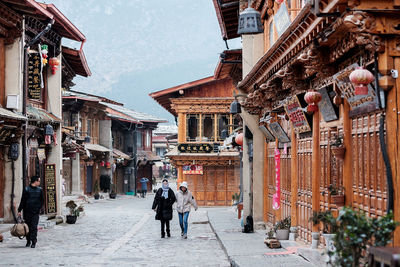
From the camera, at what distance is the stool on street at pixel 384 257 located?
5633 mm

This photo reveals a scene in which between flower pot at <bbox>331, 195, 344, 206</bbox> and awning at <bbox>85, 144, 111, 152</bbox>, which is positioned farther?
awning at <bbox>85, 144, 111, 152</bbox>

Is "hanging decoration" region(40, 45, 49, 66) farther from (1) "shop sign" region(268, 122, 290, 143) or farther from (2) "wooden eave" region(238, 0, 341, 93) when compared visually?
(1) "shop sign" region(268, 122, 290, 143)

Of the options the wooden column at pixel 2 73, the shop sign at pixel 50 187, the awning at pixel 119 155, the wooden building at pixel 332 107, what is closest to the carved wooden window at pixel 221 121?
the awning at pixel 119 155

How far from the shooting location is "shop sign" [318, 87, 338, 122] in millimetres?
11641

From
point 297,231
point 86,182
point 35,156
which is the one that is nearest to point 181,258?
point 297,231

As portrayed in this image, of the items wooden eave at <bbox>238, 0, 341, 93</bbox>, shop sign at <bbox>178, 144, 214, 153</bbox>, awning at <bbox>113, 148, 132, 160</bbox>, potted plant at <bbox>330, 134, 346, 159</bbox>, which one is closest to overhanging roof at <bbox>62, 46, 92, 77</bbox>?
shop sign at <bbox>178, 144, 214, 153</bbox>

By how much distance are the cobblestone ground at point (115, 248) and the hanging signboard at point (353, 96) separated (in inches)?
188

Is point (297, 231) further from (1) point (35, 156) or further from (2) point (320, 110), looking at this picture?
(1) point (35, 156)

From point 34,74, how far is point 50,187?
4.51m

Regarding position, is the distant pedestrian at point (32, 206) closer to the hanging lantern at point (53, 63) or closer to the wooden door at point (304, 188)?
the wooden door at point (304, 188)

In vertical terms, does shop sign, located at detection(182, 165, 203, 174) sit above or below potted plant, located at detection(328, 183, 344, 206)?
above

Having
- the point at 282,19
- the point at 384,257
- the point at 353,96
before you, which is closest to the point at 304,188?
the point at 282,19

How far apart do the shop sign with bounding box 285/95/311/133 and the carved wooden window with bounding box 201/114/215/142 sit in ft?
81.7

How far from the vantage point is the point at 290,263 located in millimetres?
12203
